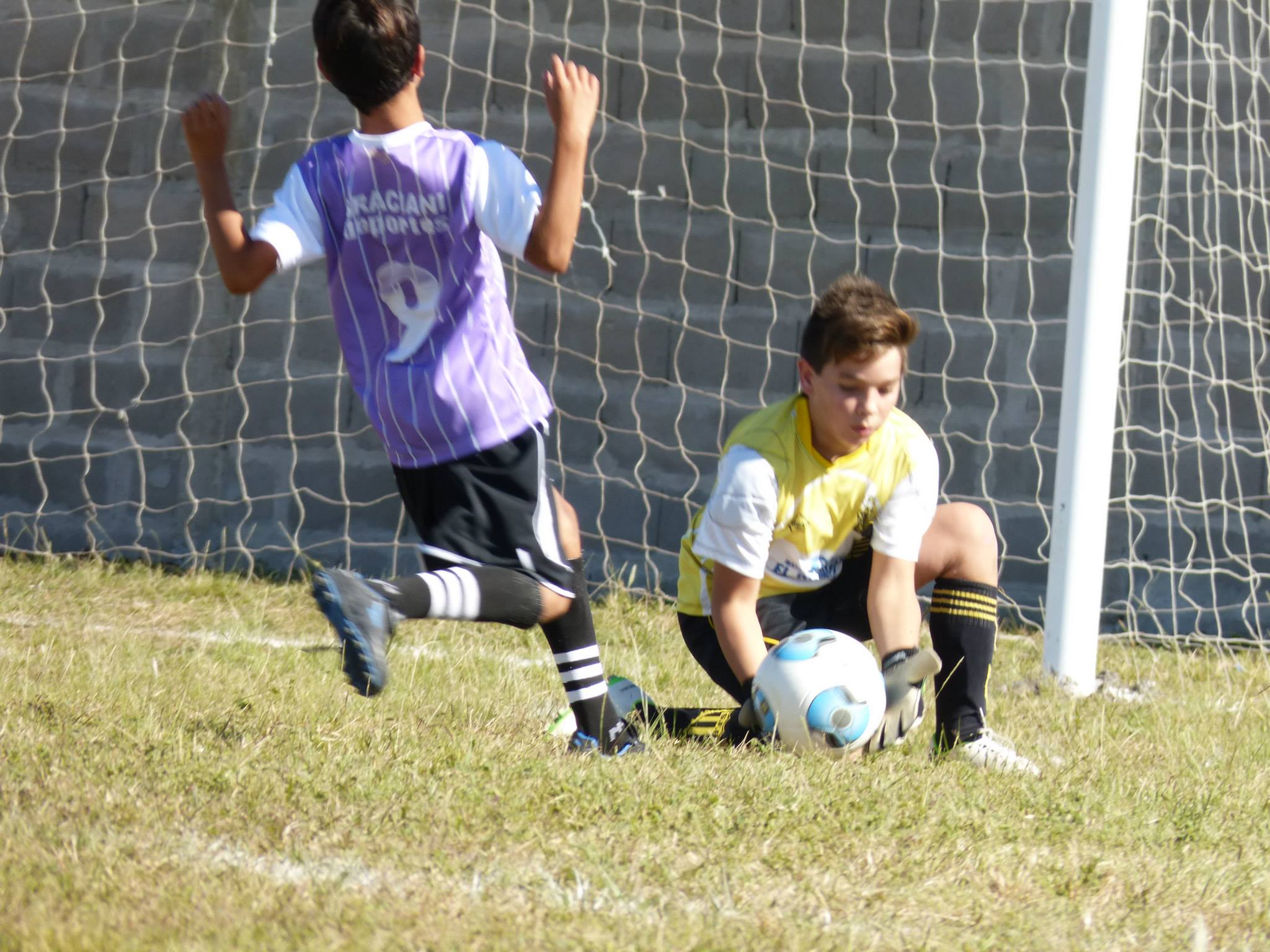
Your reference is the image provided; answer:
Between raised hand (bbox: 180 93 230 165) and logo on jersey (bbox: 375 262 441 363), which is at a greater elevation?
raised hand (bbox: 180 93 230 165)

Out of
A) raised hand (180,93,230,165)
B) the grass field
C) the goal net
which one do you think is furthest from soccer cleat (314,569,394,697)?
the goal net

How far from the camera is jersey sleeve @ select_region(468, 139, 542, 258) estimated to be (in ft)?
8.73

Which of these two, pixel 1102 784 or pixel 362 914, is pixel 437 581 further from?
pixel 1102 784

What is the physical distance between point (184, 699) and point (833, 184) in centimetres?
292

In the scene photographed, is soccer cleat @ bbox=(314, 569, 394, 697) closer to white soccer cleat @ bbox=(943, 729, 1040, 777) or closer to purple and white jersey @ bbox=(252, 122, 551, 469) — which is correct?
purple and white jersey @ bbox=(252, 122, 551, 469)

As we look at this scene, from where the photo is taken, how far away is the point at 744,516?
2.90 meters

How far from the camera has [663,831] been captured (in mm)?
2316

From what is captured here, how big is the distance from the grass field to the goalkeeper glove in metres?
0.08

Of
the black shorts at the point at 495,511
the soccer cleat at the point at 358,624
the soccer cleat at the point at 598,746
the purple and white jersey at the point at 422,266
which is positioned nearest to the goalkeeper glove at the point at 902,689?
the soccer cleat at the point at 598,746

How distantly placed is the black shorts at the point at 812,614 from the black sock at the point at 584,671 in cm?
31

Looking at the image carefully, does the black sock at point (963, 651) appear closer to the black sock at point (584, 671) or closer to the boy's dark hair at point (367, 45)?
the black sock at point (584, 671)

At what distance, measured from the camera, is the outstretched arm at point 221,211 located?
271 centimetres

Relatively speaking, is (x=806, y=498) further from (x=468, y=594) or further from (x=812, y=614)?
(x=468, y=594)

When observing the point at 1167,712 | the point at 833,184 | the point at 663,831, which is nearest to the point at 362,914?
the point at 663,831
